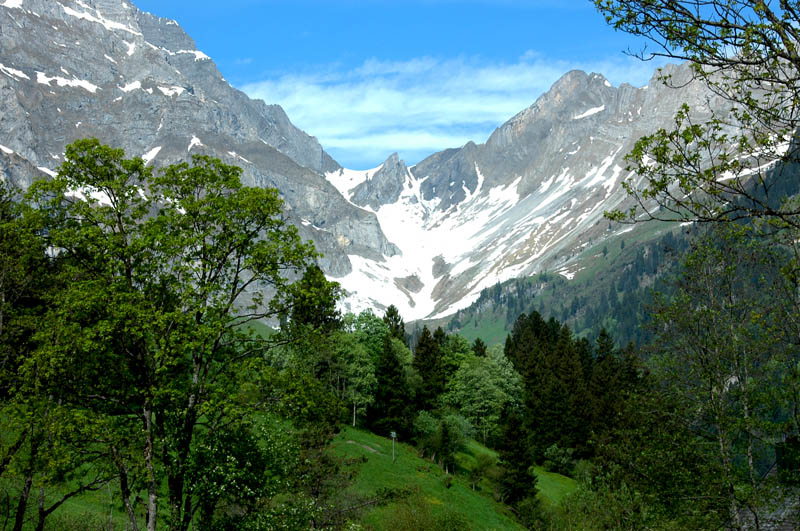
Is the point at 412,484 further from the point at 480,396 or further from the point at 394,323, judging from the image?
the point at 394,323

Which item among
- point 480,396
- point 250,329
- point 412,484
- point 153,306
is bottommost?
point 412,484

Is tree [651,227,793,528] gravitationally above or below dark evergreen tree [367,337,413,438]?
above

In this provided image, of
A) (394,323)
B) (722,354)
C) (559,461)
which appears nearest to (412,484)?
(722,354)

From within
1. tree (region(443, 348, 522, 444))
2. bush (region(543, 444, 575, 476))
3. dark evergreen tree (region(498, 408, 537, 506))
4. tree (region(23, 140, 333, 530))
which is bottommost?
bush (region(543, 444, 575, 476))

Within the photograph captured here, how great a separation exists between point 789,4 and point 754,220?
3.75 metres

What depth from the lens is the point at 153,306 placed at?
61.7 feet

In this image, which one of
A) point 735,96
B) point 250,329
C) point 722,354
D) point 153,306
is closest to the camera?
point 735,96

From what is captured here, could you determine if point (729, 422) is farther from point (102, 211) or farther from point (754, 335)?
point (102, 211)

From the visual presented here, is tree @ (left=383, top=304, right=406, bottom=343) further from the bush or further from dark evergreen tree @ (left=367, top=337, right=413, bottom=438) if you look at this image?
the bush

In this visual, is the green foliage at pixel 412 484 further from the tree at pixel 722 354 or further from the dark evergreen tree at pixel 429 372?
the tree at pixel 722 354

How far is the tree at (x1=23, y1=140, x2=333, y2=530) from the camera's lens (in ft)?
60.6

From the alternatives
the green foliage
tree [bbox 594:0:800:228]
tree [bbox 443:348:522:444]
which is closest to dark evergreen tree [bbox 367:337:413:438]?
A: the green foliage

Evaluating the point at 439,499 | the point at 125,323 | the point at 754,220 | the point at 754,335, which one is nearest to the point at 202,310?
the point at 125,323

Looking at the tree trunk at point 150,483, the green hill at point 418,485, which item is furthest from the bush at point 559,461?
the tree trunk at point 150,483
